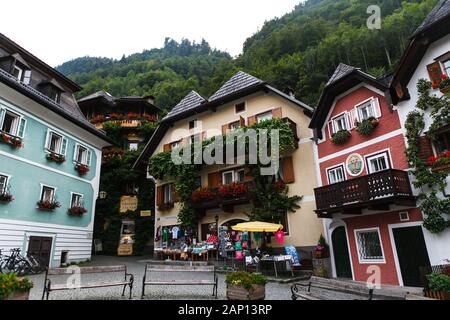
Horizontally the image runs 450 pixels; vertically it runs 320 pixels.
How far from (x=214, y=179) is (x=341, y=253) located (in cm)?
855

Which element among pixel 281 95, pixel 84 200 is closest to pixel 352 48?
pixel 281 95

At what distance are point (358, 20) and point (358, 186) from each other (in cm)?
3987

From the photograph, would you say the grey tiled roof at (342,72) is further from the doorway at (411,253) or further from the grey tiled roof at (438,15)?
the doorway at (411,253)

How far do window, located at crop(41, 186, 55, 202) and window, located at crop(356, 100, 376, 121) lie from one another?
16.2 meters

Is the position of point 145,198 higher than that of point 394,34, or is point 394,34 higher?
point 394,34

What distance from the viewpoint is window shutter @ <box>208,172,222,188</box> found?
1937 cm

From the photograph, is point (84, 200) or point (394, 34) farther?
point (394, 34)

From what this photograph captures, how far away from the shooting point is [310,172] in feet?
53.1

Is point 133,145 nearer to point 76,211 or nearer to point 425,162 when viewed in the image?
point 76,211

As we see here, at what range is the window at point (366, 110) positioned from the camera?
45.9ft

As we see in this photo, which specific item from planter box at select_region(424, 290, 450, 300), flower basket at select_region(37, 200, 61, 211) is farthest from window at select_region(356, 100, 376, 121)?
flower basket at select_region(37, 200, 61, 211)
